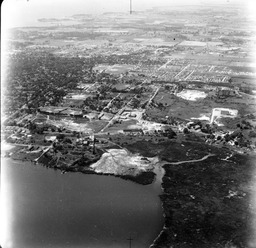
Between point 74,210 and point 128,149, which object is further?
point 128,149

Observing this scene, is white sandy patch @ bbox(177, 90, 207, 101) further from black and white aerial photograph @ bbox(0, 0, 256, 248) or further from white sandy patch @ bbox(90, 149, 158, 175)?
white sandy patch @ bbox(90, 149, 158, 175)

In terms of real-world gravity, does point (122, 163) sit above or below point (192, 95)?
above

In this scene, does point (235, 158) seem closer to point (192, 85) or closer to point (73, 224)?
point (73, 224)

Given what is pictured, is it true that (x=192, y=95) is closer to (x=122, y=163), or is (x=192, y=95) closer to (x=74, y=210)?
(x=122, y=163)

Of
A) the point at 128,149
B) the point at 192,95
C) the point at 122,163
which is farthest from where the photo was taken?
the point at 192,95

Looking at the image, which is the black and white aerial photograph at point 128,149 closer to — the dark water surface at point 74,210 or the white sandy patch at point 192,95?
the dark water surface at point 74,210

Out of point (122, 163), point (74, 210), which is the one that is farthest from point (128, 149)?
point (74, 210)

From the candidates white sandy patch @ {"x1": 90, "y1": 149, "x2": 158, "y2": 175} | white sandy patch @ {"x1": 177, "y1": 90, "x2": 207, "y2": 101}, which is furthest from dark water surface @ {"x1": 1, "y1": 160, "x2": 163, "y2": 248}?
white sandy patch @ {"x1": 177, "y1": 90, "x2": 207, "y2": 101}
